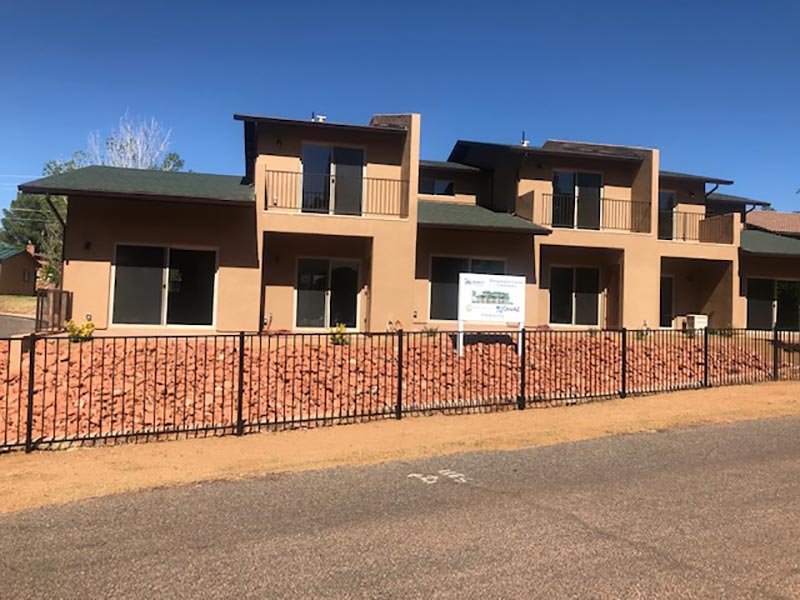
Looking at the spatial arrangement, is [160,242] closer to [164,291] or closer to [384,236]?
[164,291]

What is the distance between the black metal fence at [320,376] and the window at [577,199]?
4881 millimetres

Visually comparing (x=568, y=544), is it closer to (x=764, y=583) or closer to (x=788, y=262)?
(x=764, y=583)

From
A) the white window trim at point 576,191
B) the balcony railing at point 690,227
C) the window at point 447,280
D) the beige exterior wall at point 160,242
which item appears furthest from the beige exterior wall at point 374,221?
the balcony railing at point 690,227

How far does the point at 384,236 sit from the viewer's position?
16.6 metres

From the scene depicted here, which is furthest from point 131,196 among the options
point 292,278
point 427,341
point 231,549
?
point 231,549

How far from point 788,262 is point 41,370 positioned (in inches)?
915

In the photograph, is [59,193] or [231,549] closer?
[231,549]

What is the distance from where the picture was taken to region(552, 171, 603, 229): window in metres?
20.0

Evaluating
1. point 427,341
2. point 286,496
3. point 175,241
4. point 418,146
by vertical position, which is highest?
point 418,146

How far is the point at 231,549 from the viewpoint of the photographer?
15.4ft

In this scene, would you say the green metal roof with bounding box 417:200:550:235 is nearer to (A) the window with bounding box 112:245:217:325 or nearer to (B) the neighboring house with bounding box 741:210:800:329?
(A) the window with bounding box 112:245:217:325

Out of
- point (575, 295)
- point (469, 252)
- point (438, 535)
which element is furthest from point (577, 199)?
point (438, 535)

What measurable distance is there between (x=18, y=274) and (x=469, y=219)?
42.6 metres

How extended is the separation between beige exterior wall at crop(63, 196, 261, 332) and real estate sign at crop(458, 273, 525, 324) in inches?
214
